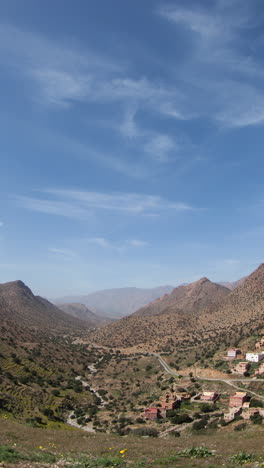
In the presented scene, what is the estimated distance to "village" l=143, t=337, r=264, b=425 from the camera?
3828cm

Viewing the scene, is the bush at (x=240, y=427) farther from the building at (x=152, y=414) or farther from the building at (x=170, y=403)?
the building at (x=170, y=403)

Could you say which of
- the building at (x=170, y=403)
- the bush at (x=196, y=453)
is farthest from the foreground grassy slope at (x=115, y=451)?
the building at (x=170, y=403)

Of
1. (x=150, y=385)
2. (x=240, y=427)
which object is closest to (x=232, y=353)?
(x=150, y=385)

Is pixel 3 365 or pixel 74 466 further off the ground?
pixel 74 466

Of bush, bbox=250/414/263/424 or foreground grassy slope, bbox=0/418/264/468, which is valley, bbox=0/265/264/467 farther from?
foreground grassy slope, bbox=0/418/264/468

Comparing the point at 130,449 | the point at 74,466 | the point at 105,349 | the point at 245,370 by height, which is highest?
the point at 74,466

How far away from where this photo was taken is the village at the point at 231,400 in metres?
38.3

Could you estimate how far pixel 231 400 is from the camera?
4322 cm

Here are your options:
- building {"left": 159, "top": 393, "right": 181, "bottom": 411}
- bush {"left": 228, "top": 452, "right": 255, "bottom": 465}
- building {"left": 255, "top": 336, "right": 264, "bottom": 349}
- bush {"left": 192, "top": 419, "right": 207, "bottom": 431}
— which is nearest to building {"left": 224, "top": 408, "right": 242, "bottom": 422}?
bush {"left": 192, "top": 419, "right": 207, "bottom": 431}

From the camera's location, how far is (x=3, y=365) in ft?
197

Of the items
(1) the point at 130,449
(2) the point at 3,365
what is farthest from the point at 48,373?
(1) the point at 130,449

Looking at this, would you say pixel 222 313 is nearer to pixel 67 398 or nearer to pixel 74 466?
pixel 67 398

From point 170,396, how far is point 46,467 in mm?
44952

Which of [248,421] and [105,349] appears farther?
[105,349]
